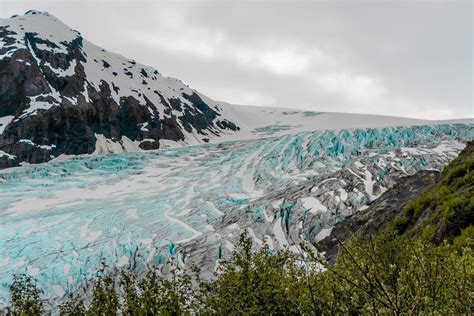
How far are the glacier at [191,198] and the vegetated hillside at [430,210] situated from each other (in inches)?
92.6

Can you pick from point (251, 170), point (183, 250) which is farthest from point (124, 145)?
point (183, 250)

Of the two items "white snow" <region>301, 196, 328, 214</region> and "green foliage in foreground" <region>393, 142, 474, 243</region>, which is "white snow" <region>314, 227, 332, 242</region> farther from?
"green foliage in foreground" <region>393, 142, 474, 243</region>

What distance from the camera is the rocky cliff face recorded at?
224ft

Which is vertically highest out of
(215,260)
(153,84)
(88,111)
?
(153,84)

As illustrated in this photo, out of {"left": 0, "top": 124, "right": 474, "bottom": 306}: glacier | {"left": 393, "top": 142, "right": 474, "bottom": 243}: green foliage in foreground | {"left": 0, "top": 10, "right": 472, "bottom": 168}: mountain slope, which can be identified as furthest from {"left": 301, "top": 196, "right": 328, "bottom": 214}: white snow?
{"left": 0, "top": 10, "right": 472, "bottom": 168}: mountain slope

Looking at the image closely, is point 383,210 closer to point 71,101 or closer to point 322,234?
point 322,234

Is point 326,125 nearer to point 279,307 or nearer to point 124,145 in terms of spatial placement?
point 124,145

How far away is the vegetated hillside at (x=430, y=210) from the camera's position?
14781 millimetres

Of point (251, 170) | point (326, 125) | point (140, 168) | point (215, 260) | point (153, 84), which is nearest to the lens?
point (215, 260)

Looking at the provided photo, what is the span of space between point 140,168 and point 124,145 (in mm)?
19676

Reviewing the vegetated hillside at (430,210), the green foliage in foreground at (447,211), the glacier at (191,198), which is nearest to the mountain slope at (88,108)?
the glacier at (191,198)

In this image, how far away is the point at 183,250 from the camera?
102 feet

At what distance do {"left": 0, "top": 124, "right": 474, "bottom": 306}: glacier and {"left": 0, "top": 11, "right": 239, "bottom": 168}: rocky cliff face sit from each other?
8.89 m

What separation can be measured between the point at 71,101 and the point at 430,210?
6950cm
